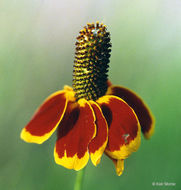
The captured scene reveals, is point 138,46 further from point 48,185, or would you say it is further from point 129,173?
point 48,185

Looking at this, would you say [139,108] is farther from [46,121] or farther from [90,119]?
[46,121]

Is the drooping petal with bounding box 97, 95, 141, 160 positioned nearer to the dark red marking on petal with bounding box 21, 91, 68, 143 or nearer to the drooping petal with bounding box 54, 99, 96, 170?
the drooping petal with bounding box 54, 99, 96, 170

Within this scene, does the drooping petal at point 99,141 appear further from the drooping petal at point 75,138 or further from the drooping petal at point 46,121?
the drooping petal at point 46,121

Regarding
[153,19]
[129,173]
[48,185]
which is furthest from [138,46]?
[48,185]

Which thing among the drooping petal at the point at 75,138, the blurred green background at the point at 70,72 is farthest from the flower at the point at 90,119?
the blurred green background at the point at 70,72

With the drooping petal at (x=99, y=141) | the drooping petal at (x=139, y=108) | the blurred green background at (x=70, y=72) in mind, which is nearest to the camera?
the drooping petal at (x=99, y=141)

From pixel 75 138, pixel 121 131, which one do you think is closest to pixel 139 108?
pixel 121 131
